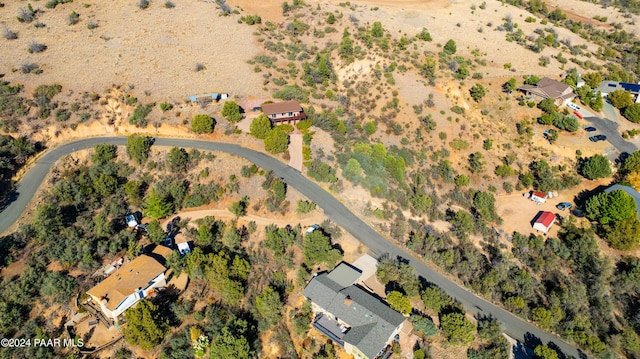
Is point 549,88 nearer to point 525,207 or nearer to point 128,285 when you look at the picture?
point 525,207

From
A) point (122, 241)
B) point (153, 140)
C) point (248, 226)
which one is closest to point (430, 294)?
point (248, 226)

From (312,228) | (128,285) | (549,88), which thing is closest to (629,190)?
(549,88)

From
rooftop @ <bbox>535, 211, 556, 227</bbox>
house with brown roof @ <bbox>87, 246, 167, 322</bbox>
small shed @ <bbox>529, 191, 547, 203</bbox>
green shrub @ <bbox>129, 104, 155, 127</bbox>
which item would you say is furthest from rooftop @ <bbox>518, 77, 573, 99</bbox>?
house with brown roof @ <bbox>87, 246, 167, 322</bbox>

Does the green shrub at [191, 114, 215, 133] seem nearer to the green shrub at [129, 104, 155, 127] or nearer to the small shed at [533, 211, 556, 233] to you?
the green shrub at [129, 104, 155, 127]

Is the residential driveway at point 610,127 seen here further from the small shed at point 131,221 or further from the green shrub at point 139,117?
the green shrub at point 139,117

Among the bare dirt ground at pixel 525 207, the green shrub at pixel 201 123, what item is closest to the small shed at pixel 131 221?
the green shrub at pixel 201 123

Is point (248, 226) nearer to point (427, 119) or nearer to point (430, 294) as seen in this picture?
point (430, 294)
